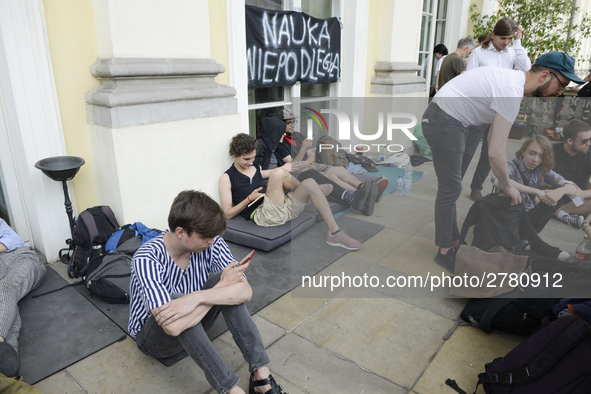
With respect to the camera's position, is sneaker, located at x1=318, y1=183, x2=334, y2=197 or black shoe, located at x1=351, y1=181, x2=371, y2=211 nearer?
sneaker, located at x1=318, y1=183, x2=334, y2=197

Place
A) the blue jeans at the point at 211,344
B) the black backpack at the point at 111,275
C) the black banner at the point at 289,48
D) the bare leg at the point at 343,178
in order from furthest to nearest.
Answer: the black banner at the point at 289,48 < the bare leg at the point at 343,178 < the black backpack at the point at 111,275 < the blue jeans at the point at 211,344

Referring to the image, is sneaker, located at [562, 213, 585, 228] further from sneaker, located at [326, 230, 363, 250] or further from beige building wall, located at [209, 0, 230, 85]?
beige building wall, located at [209, 0, 230, 85]

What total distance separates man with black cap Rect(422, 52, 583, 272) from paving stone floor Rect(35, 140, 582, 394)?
9 cm

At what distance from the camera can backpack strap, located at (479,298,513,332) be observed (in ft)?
8.04

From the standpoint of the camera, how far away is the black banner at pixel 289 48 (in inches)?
182

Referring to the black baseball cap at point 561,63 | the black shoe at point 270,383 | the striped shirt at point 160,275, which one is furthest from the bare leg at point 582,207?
the striped shirt at point 160,275

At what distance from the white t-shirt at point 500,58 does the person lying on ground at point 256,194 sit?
3203 millimetres

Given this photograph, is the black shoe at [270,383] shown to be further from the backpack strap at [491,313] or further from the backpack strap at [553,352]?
the backpack strap at [491,313]

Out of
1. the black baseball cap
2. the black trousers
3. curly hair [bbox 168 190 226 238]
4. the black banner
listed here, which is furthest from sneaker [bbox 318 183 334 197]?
the black banner

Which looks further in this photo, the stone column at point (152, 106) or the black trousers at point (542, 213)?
the stone column at point (152, 106)

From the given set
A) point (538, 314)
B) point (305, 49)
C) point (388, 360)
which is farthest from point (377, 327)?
point (305, 49)

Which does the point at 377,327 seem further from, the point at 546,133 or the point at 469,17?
the point at 469,17

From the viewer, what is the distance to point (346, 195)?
3.14 m

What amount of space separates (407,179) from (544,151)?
2.70 feet
